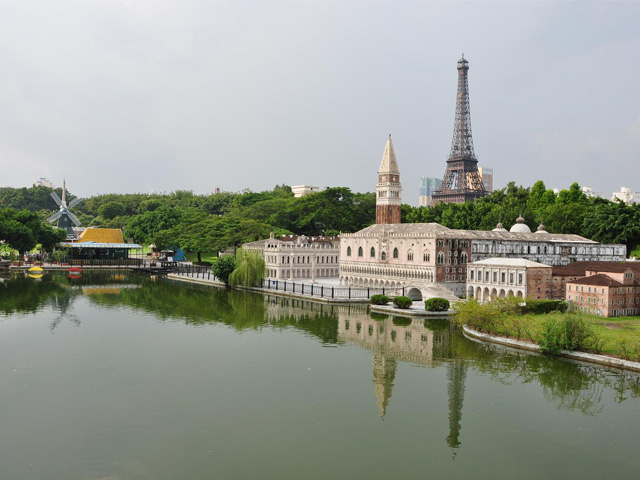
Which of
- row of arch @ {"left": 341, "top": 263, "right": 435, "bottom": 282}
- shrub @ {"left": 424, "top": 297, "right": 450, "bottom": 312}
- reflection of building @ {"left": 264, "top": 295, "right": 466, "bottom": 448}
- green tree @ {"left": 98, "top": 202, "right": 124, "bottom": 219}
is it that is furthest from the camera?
green tree @ {"left": 98, "top": 202, "right": 124, "bottom": 219}

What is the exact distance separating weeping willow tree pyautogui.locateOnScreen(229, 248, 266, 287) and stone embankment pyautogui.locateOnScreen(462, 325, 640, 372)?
32.1 metres

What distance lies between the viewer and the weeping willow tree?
67.8 meters

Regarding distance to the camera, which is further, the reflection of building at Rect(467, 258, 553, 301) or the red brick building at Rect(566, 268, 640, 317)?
the reflection of building at Rect(467, 258, 553, 301)

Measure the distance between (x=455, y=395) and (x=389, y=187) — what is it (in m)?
53.1

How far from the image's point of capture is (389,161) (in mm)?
78750

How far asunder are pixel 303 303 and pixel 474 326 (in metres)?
20.3

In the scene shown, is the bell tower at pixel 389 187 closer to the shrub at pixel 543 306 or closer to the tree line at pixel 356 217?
the tree line at pixel 356 217

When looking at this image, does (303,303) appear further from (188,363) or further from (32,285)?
(32,285)

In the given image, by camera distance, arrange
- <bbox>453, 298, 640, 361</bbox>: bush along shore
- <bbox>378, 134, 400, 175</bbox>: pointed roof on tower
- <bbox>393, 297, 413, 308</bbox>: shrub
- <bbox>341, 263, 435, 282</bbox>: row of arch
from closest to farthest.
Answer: <bbox>453, 298, 640, 361</bbox>: bush along shore, <bbox>393, 297, 413, 308</bbox>: shrub, <bbox>341, 263, 435, 282</bbox>: row of arch, <bbox>378, 134, 400, 175</bbox>: pointed roof on tower

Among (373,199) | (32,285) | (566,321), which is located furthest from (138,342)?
(373,199)

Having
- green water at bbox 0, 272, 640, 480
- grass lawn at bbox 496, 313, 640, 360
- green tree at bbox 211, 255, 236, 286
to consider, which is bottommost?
green water at bbox 0, 272, 640, 480

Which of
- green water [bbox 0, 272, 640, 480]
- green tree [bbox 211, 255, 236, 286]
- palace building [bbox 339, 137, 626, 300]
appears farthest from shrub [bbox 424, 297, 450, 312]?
green tree [bbox 211, 255, 236, 286]

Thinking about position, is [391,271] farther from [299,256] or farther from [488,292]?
A: [299,256]

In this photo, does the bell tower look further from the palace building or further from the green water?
the green water
